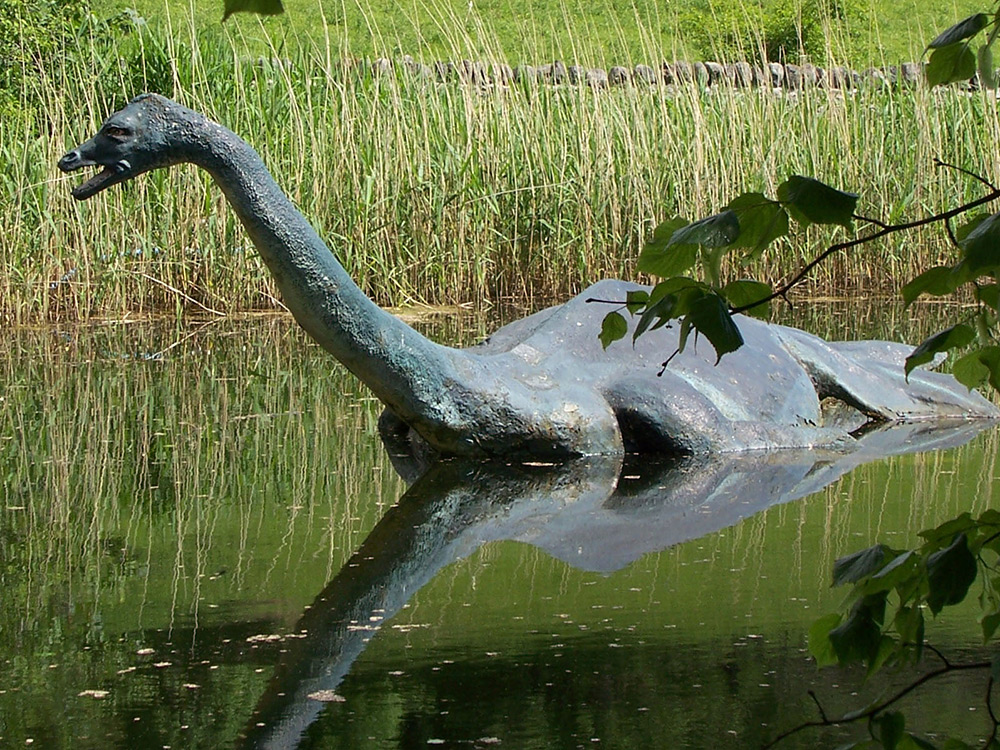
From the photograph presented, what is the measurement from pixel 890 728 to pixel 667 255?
483mm

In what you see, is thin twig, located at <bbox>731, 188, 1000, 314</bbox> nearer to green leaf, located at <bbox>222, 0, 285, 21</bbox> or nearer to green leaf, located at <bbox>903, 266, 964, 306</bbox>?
green leaf, located at <bbox>903, 266, 964, 306</bbox>

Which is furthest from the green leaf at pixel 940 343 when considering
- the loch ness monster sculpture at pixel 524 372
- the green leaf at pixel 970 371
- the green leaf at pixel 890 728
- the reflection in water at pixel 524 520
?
the loch ness monster sculpture at pixel 524 372

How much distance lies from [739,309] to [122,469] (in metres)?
4.45

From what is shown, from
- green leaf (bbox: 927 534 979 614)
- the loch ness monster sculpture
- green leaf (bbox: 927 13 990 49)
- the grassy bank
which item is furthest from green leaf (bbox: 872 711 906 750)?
the grassy bank

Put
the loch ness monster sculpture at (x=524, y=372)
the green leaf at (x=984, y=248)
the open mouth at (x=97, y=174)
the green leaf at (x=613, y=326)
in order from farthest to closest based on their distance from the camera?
the loch ness monster sculpture at (x=524, y=372) < the open mouth at (x=97, y=174) < the green leaf at (x=613, y=326) < the green leaf at (x=984, y=248)

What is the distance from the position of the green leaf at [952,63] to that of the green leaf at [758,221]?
0.22 meters

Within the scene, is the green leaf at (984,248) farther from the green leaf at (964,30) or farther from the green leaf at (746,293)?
the green leaf at (746,293)

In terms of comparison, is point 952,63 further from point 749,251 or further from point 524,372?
point 524,372

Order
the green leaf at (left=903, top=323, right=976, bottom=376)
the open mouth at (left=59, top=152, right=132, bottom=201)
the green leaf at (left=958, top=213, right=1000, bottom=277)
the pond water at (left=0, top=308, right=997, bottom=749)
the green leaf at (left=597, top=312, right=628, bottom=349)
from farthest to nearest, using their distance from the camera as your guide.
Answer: the open mouth at (left=59, top=152, right=132, bottom=201) < the pond water at (left=0, top=308, right=997, bottom=749) < the green leaf at (left=597, top=312, right=628, bottom=349) < the green leaf at (left=903, top=323, right=976, bottom=376) < the green leaf at (left=958, top=213, right=1000, bottom=277)

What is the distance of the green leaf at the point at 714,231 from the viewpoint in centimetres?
150

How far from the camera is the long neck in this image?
529 centimetres

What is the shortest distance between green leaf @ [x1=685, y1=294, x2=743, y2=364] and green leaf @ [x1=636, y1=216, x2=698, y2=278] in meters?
0.04

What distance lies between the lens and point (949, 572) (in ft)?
4.72

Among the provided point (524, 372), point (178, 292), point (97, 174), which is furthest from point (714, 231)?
point (178, 292)
